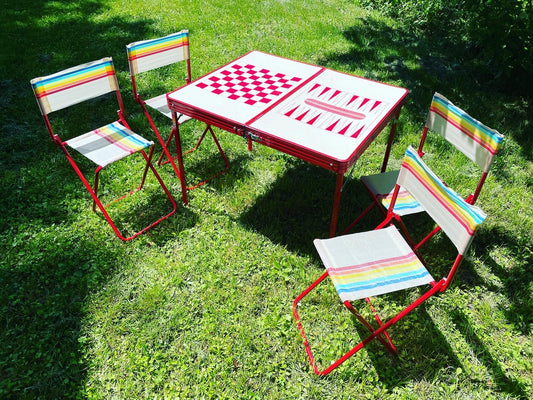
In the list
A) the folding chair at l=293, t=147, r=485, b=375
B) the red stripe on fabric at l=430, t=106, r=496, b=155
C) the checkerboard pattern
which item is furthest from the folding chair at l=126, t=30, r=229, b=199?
the red stripe on fabric at l=430, t=106, r=496, b=155

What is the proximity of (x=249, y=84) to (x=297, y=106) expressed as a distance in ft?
1.93

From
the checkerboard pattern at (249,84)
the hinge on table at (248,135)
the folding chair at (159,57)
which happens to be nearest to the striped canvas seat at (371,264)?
the hinge on table at (248,135)

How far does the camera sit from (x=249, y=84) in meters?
3.72

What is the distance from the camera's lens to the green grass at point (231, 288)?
2699mm

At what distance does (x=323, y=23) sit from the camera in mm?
7648

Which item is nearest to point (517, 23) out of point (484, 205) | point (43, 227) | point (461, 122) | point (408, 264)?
point (484, 205)

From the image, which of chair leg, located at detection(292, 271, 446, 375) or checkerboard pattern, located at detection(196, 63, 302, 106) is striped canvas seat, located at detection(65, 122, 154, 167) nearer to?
checkerboard pattern, located at detection(196, 63, 302, 106)

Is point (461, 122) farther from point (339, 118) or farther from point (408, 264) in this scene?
point (408, 264)

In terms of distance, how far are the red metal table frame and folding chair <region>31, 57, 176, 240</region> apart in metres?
0.51

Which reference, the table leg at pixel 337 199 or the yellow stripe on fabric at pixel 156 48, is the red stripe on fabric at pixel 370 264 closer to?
the table leg at pixel 337 199

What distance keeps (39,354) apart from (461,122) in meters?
3.26

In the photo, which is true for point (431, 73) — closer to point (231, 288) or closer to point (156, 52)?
point (156, 52)

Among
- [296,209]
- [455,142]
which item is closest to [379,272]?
[455,142]

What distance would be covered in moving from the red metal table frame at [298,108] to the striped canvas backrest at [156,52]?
1.65 ft
